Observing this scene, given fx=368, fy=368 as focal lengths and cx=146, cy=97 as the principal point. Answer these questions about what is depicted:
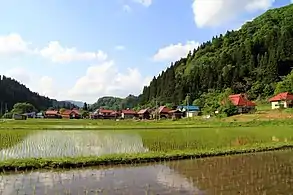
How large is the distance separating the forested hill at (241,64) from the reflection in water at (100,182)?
62050 mm

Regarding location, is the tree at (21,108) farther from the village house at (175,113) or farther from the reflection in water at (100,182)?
the reflection in water at (100,182)

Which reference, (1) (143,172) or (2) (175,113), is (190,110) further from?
(1) (143,172)

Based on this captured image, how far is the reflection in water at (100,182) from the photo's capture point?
923cm

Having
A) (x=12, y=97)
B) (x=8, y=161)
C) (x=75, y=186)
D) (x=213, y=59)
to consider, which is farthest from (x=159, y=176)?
(x=12, y=97)

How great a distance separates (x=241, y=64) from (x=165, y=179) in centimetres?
7519

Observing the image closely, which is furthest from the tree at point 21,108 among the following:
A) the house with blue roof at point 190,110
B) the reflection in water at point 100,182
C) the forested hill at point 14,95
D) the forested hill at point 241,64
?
the reflection in water at point 100,182

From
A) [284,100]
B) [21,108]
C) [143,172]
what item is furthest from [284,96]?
[21,108]

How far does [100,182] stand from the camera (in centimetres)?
1036

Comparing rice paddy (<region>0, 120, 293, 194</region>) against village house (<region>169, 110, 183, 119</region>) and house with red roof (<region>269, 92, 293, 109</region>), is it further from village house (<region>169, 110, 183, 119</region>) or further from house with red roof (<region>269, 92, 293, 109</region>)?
village house (<region>169, 110, 183, 119</region>)

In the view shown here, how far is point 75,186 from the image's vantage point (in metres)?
9.79

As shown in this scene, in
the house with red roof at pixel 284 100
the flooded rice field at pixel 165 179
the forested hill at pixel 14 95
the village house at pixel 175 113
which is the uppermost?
the forested hill at pixel 14 95

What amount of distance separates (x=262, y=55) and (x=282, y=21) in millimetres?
24428

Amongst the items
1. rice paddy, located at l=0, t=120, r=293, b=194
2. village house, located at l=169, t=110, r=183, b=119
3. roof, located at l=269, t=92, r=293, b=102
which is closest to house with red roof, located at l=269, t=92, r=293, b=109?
roof, located at l=269, t=92, r=293, b=102

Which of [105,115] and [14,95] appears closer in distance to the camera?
[105,115]
